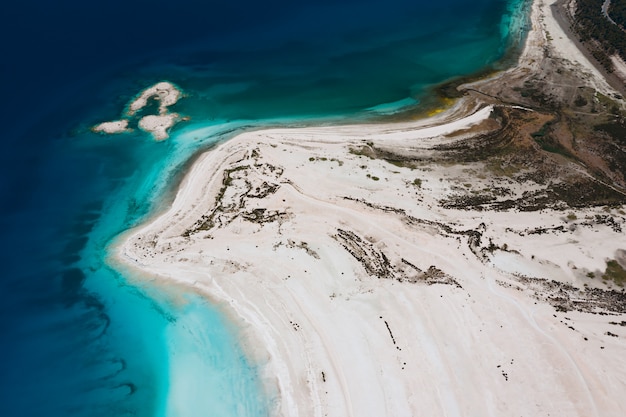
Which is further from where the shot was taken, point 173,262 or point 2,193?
point 2,193

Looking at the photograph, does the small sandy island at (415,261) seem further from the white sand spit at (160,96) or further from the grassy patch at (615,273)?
the white sand spit at (160,96)

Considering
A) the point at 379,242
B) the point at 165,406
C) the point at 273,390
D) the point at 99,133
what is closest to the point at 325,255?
the point at 379,242

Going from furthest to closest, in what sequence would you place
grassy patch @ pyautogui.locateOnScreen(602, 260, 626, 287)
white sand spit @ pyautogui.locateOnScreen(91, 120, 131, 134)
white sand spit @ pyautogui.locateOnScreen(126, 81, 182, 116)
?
white sand spit @ pyautogui.locateOnScreen(126, 81, 182, 116)
white sand spit @ pyautogui.locateOnScreen(91, 120, 131, 134)
grassy patch @ pyautogui.locateOnScreen(602, 260, 626, 287)

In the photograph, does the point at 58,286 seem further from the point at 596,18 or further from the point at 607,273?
the point at 596,18

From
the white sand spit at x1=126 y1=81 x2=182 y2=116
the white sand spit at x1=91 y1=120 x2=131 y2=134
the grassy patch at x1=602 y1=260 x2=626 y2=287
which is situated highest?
the white sand spit at x1=126 y1=81 x2=182 y2=116

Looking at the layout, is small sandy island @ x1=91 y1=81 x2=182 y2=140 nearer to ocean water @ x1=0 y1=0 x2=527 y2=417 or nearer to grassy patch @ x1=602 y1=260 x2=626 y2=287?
ocean water @ x1=0 y1=0 x2=527 y2=417

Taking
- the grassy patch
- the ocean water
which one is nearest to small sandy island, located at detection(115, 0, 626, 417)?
the grassy patch
